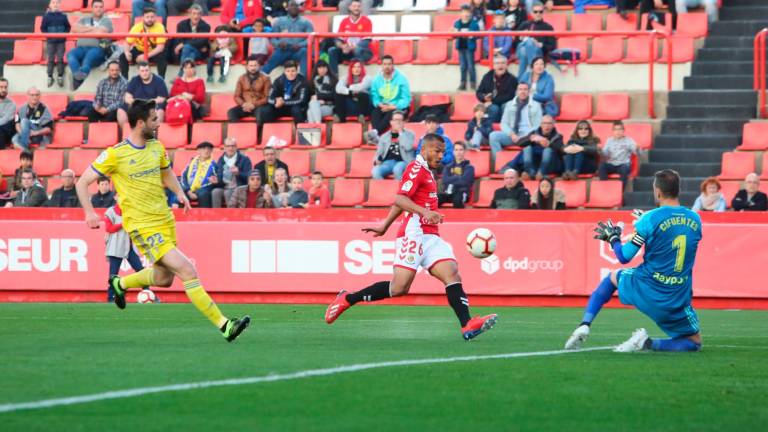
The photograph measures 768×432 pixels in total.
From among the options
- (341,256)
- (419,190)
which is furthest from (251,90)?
(419,190)

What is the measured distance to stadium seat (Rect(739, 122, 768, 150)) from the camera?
23141 mm

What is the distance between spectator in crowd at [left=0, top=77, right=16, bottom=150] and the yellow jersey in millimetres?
14234

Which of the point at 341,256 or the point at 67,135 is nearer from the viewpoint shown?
the point at 341,256

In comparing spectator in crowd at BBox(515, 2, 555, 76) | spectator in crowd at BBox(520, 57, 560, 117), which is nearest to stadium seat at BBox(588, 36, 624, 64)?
spectator in crowd at BBox(515, 2, 555, 76)

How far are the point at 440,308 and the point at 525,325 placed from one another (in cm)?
406

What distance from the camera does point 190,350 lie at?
11.1 m

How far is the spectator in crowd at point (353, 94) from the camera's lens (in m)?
25.0

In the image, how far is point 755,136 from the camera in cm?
2325

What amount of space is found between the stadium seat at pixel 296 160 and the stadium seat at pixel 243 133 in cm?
89

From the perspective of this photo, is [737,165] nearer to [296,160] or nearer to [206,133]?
[296,160]

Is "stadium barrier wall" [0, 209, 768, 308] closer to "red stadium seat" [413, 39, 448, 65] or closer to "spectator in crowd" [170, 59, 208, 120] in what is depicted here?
"spectator in crowd" [170, 59, 208, 120]

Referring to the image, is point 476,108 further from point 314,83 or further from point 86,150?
point 86,150

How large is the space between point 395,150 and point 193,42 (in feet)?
18.8

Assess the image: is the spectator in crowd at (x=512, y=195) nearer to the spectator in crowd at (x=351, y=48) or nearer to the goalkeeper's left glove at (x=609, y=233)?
the spectator in crowd at (x=351, y=48)
